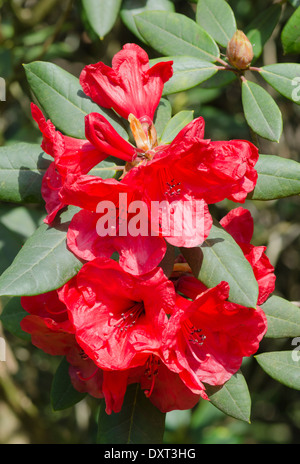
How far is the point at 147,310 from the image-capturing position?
4.11 ft

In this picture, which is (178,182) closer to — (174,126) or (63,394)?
(174,126)

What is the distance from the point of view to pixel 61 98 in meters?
1.44

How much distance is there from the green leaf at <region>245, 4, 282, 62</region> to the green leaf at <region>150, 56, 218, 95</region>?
276 mm

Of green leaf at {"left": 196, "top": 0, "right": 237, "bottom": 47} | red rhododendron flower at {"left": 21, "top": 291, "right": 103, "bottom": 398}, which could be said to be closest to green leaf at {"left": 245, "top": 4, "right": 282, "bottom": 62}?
green leaf at {"left": 196, "top": 0, "right": 237, "bottom": 47}

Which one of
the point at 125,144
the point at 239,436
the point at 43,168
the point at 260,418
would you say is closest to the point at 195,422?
the point at 239,436

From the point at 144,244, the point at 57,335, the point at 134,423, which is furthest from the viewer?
the point at 134,423

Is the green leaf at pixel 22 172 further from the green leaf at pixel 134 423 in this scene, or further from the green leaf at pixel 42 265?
the green leaf at pixel 134 423

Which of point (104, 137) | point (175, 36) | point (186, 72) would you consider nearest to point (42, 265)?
point (104, 137)

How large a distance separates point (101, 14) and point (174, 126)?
22.1 inches

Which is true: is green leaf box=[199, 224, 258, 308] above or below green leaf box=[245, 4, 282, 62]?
below

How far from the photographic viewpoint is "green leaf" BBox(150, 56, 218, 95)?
1491 mm

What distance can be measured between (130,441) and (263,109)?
38.6 inches

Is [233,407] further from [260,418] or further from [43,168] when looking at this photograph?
[260,418]

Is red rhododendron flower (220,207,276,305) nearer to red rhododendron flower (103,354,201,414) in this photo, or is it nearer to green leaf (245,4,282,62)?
red rhododendron flower (103,354,201,414)
